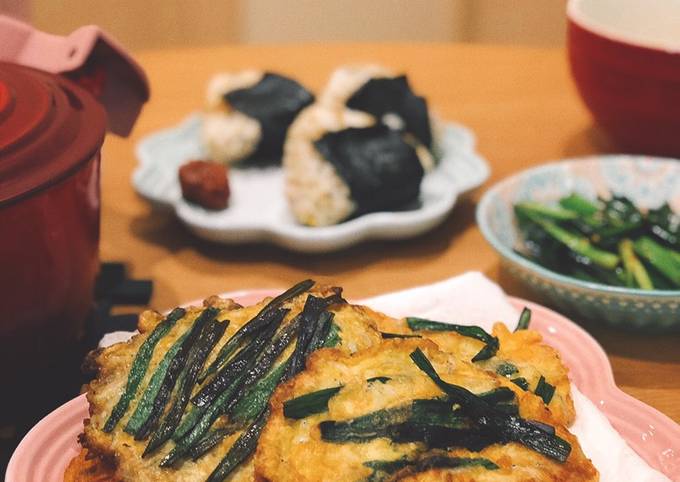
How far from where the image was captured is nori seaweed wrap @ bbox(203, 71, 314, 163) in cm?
200

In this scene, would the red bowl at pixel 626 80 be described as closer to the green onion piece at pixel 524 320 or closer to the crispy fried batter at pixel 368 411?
the green onion piece at pixel 524 320

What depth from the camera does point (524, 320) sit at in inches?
50.8

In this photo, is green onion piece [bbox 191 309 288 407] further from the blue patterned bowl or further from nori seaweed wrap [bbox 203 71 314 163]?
nori seaweed wrap [bbox 203 71 314 163]

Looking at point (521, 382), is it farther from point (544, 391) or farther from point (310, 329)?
point (310, 329)

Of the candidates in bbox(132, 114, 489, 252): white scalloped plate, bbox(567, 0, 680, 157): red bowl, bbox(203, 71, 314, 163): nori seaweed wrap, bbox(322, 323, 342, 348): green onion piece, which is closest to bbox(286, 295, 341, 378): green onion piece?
bbox(322, 323, 342, 348): green onion piece

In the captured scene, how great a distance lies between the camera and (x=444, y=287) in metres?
1.42

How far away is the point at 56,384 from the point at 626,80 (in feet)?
4.50

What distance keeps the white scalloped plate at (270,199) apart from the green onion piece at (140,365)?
578 mm

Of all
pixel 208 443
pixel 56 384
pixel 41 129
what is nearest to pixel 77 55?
pixel 41 129

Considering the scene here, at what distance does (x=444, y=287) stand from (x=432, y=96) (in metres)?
1.15

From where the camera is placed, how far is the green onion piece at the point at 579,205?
170cm

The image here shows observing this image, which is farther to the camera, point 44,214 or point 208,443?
point 44,214

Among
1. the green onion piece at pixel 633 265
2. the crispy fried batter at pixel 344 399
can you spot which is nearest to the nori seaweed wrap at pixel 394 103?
the green onion piece at pixel 633 265

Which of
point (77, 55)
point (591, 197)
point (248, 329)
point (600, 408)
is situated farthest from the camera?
point (591, 197)
